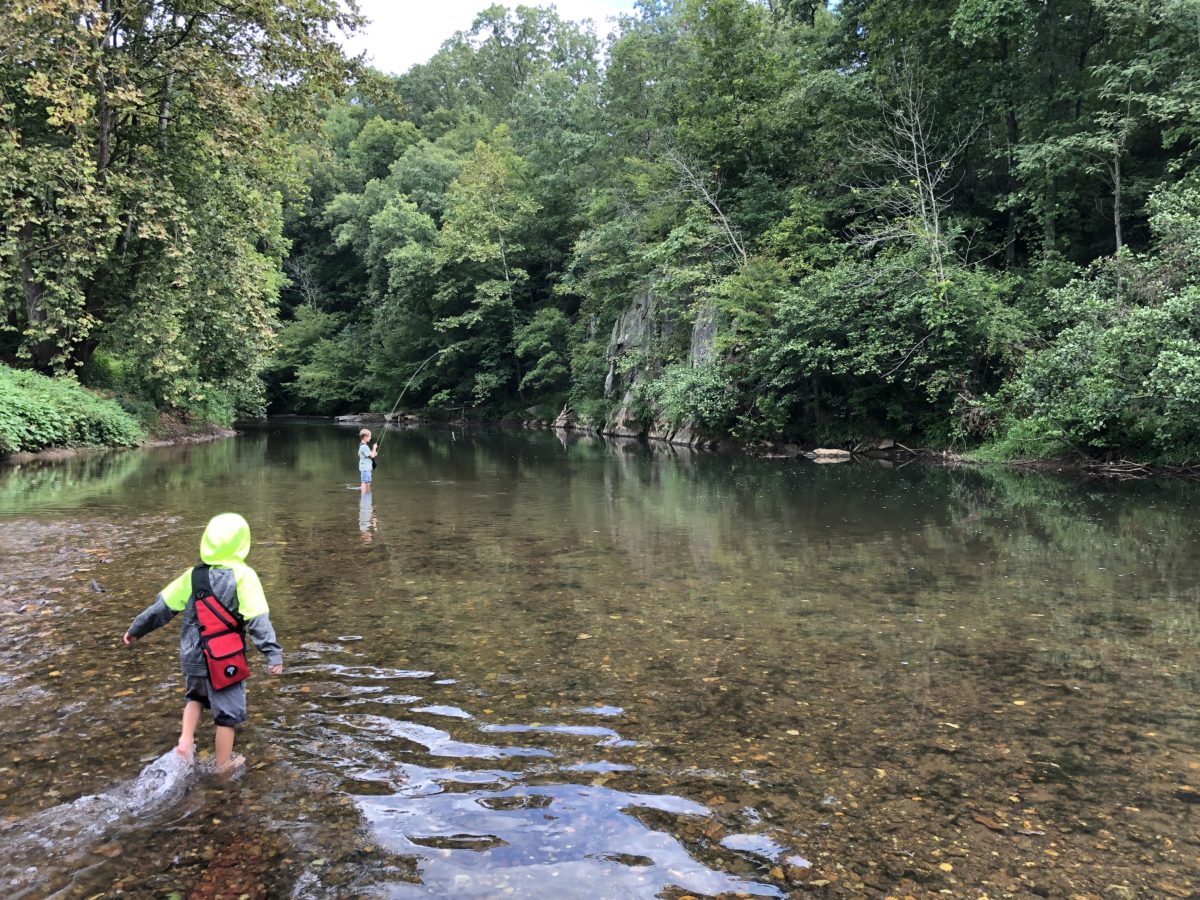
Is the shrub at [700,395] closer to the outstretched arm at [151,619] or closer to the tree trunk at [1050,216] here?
the tree trunk at [1050,216]

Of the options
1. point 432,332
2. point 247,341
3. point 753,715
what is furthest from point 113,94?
point 432,332

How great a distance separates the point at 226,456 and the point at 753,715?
71.7ft

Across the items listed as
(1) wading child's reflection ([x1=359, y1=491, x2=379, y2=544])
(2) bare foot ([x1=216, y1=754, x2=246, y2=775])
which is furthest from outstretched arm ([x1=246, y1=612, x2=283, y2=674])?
(1) wading child's reflection ([x1=359, y1=491, x2=379, y2=544])

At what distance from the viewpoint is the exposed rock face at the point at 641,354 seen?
29.1m

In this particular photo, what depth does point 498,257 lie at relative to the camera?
44.2 meters

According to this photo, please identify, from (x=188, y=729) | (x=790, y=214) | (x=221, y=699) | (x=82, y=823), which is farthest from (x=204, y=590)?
(x=790, y=214)

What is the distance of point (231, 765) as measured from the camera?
408 centimetres

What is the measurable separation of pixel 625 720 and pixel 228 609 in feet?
7.75

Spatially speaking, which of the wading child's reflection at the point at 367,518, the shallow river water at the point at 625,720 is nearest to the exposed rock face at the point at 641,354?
the wading child's reflection at the point at 367,518

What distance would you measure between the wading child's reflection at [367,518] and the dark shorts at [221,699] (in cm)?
613

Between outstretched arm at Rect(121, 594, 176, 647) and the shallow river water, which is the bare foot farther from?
outstretched arm at Rect(121, 594, 176, 647)

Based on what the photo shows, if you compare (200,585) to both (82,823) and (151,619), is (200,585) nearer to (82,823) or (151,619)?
(151,619)

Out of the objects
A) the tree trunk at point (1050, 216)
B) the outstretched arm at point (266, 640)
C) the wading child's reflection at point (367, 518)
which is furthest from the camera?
the tree trunk at point (1050, 216)

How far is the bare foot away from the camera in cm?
404
